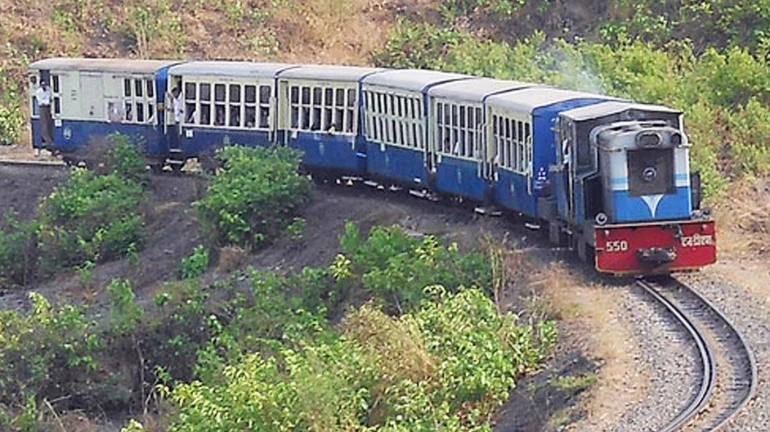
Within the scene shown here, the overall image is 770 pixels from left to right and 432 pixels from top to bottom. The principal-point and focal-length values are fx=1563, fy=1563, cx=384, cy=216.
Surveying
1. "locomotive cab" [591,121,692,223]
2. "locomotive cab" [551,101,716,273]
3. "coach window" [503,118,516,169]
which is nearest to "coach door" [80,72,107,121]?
"coach window" [503,118,516,169]

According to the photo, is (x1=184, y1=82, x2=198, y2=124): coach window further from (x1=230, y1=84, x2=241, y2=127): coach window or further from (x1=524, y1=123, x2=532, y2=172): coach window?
(x1=524, y1=123, x2=532, y2=172): coach window

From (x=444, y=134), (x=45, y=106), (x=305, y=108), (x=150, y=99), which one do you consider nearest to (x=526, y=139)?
(x=444, y=134)

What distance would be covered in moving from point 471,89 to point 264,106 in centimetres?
626

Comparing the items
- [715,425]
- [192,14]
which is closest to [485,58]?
[192,14]

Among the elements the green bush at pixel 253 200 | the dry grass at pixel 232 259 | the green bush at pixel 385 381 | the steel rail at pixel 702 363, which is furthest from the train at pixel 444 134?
the green bush at pixel 385 381

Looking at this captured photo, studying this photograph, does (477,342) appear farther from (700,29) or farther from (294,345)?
(700,29)

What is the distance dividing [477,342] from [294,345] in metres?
3.84

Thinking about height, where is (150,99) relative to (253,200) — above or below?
above

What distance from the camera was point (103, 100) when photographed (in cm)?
3173

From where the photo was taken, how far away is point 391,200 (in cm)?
2617

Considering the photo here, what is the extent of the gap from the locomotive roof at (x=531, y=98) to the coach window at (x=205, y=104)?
8707 mm

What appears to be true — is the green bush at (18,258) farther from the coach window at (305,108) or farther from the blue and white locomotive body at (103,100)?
the coach window at (305,108)

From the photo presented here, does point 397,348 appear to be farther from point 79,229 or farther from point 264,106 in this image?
point 79,229

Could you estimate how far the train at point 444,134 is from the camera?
18219 mm
